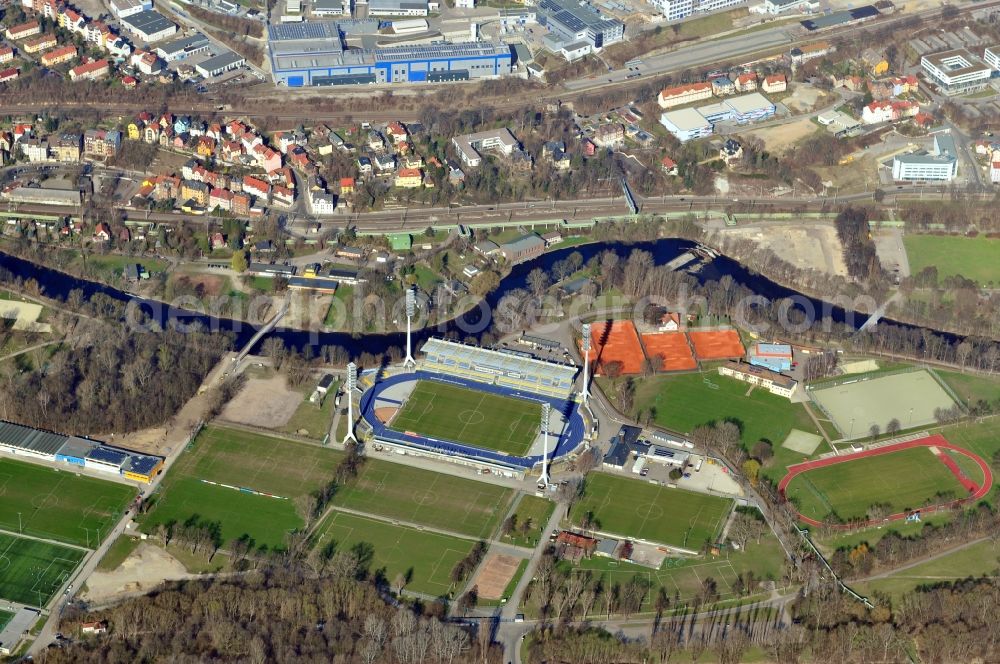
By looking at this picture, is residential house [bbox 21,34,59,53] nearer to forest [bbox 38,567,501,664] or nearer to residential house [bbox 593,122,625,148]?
residential house [bbox 593,122,625,148]

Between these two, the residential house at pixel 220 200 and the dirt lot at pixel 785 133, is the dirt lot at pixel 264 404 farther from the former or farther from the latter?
the dirt lot at pixel 785 133

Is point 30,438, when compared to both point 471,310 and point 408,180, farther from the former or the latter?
point 408,180

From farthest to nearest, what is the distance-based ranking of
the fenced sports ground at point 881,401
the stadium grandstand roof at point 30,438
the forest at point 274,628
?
the fenced sports ground at point 881,401 → the stadium grandstand roof at point 30,438 → the forest at point 274,628

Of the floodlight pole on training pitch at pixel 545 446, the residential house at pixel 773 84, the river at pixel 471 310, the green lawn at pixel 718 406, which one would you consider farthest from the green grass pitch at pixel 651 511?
the residential house at pixel 773 84

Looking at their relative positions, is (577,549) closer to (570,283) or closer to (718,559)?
(718,559)

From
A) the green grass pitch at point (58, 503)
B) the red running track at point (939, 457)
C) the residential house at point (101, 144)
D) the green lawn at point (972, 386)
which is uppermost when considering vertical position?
the residential house at point (101, 144)

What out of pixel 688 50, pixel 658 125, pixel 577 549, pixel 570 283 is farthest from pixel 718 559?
pixel 688 50
